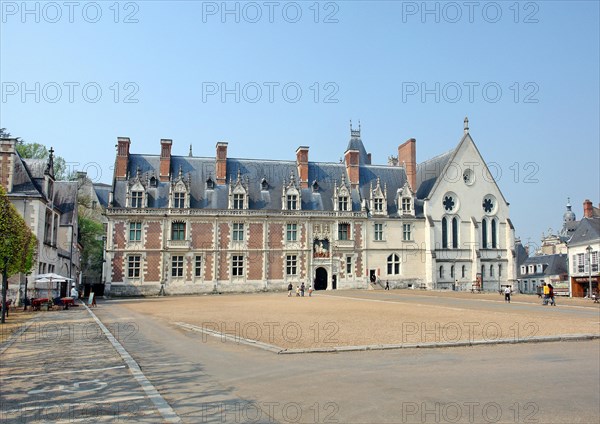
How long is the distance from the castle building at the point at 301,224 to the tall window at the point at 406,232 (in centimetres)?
16

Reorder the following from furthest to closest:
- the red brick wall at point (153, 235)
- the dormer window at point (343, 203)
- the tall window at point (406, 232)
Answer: the tall window at point (406, 232)
the dormer window at point (343, 203)
the red brick wall at point (153, 235)

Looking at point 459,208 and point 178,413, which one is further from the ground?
point 459,208

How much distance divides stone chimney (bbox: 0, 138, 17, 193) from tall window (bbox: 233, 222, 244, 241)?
21962 millimetres

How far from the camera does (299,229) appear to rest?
56.2 meters

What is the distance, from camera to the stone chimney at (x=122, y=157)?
2126 inches

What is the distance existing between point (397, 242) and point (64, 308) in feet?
115

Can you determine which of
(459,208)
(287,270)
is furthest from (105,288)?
(459,208)

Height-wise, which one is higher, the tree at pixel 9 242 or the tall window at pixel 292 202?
the tall window at pixel 292 202

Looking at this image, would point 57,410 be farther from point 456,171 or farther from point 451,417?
point 456,171

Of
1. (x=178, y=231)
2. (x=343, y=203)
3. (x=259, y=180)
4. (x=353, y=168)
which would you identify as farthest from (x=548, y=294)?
(x=178, y=231)

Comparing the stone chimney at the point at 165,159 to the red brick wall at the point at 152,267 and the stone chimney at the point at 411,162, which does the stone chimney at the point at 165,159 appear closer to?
the red brick wall at the point at 152,267

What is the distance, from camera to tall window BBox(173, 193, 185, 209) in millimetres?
53969

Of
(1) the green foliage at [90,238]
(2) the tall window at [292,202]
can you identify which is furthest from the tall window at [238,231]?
(1) the green foliage at [90,238]

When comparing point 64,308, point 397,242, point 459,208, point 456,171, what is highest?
point 456,171
